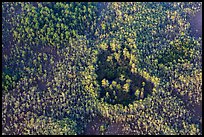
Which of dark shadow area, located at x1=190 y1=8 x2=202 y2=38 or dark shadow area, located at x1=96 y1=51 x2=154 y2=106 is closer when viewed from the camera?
dark shadow area, located at x1=96 y1=51 x2=154 y2=106

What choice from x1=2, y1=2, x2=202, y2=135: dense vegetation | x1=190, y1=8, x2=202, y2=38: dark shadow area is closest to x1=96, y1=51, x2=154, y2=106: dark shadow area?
x1=2, y1=2, x2=202, y2=135: dense vegetation

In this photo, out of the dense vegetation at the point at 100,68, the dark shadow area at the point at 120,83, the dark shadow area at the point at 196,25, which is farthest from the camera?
the dark shadow area at the point at 196,25

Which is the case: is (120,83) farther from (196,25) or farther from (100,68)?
(196,25)

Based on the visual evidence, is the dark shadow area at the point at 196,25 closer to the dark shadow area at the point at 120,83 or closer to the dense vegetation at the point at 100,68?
the dense vegetation at the point at 100,68

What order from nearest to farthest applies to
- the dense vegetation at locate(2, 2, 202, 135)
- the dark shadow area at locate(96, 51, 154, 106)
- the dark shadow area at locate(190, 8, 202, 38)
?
the dense vegetation at locate(2, 2, 202, 135)
the dark shadow area at locate(96, 51, 154, 106)
the dark shadow area at locate(190, 8, 202, 38)

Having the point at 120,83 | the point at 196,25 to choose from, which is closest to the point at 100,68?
the point at 120,83

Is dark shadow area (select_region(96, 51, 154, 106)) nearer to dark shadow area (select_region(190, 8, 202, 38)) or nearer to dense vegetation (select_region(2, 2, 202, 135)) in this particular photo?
dense vegetation (select_region(2, 2, 202, 135))

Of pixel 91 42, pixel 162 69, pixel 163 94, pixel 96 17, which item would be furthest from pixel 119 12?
pixel 163 94

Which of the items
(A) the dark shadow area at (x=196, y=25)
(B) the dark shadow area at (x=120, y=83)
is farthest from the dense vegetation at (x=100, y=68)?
(A) the dark shadow area at (x=196, y=25)

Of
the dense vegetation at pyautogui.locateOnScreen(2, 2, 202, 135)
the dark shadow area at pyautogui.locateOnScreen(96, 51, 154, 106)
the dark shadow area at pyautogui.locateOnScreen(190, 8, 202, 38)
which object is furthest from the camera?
the dark shadow area at pyautogui.locateOnScreen(190, 8, 202, 38)
